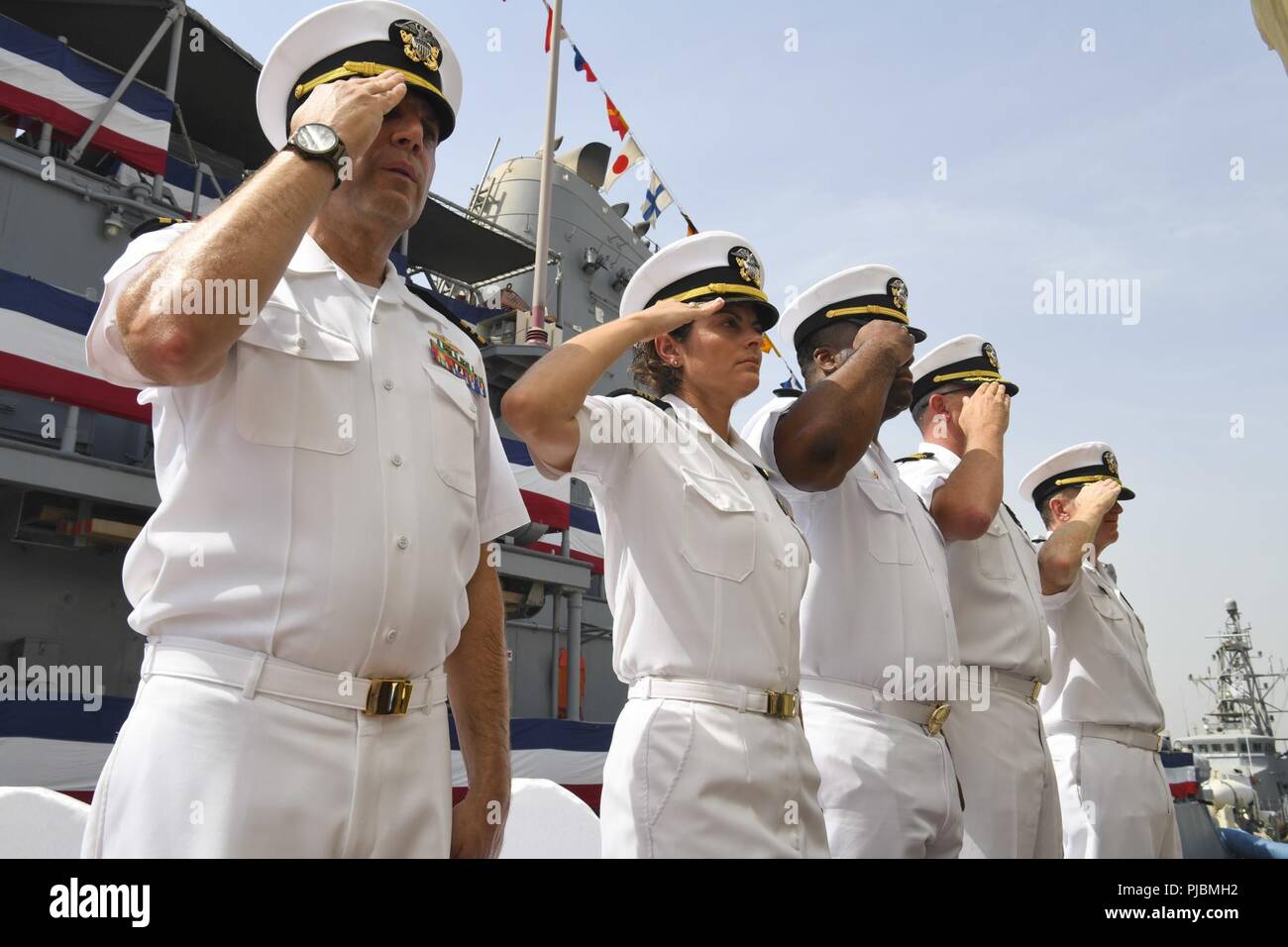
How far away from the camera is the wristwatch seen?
1.45 meters

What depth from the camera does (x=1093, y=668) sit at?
3.70 meters

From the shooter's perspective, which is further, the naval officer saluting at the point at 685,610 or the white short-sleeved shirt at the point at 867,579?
the white short-sleeved shirt at the point at 867,579

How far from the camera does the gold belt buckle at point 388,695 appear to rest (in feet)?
4.67

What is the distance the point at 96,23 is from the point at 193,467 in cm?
1186

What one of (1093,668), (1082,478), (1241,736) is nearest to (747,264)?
(1093,668)

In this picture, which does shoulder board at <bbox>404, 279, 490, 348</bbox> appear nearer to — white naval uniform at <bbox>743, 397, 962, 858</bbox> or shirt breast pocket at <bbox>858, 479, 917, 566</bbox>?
white naval uniform at <bbox>743, 397, 962, 858</bbox>

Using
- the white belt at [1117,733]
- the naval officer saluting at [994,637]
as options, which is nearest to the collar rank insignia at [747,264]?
the naval officer saluting at [994,637]

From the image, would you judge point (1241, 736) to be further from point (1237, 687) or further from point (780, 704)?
point (780, 704)

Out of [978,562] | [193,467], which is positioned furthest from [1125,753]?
[193,467]

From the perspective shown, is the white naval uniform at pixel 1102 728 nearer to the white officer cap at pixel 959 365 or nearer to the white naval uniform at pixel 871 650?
the white officer cap at pixel 959 365

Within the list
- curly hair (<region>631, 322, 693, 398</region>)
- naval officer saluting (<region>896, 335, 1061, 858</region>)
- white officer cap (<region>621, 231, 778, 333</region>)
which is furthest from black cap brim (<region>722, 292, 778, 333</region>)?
naval officer saluting (<region>896, 335, 1061, 858</region>)

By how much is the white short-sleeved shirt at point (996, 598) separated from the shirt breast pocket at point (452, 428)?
1.79m

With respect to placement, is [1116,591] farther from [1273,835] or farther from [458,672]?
[1273,835]
